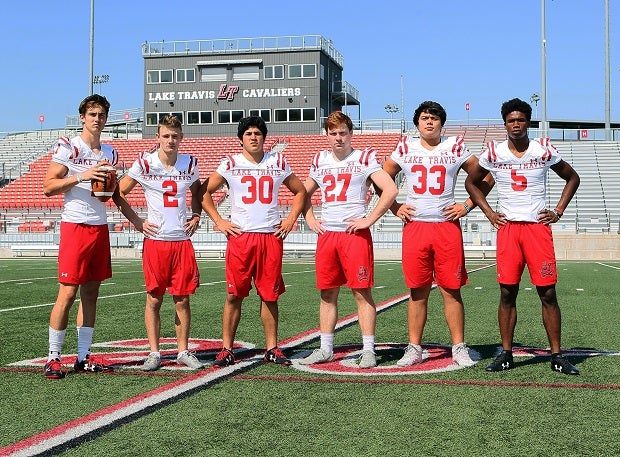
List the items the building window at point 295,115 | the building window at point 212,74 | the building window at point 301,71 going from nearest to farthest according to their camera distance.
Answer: the building window at point 295,115
the building window at point 301,71
the building window at point 212,74

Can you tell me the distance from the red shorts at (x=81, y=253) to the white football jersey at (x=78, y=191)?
53 mm

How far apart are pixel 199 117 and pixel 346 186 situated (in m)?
37.8

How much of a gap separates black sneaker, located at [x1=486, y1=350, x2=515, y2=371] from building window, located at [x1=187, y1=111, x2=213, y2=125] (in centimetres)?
3805

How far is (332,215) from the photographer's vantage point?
18.0 feet

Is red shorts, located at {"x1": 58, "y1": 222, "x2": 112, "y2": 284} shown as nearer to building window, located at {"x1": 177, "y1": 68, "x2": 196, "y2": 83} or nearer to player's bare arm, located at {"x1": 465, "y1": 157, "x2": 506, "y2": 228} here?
player's bare arm, located at {"x1": 465, "y1": 157, "x2": 506, "y2": 228}

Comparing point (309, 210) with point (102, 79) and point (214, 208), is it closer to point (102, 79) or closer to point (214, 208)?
point (214, 208)

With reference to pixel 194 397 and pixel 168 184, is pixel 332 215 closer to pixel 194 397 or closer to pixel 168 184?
pixel 168 184

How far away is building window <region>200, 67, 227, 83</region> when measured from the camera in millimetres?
41987

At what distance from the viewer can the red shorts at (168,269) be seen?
528 centimetres

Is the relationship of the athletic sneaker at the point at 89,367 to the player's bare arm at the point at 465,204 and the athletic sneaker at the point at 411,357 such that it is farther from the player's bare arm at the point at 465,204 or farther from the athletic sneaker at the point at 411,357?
the player's bare arm at the point at 465,204

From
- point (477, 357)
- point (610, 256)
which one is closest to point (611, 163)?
point (610, 256)

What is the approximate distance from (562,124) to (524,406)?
54.1 m

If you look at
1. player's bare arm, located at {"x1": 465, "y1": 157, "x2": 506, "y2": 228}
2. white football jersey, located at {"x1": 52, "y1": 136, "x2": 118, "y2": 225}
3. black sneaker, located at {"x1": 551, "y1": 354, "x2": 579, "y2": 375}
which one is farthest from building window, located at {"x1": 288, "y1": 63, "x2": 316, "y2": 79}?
black sneaker, located at {"x1": 551, "y1": 354, "x2": 579, "y2": 375}

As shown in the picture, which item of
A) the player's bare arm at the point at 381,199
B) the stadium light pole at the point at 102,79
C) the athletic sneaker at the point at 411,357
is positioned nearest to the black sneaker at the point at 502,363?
the athletic sneaker at the point at 411,357
